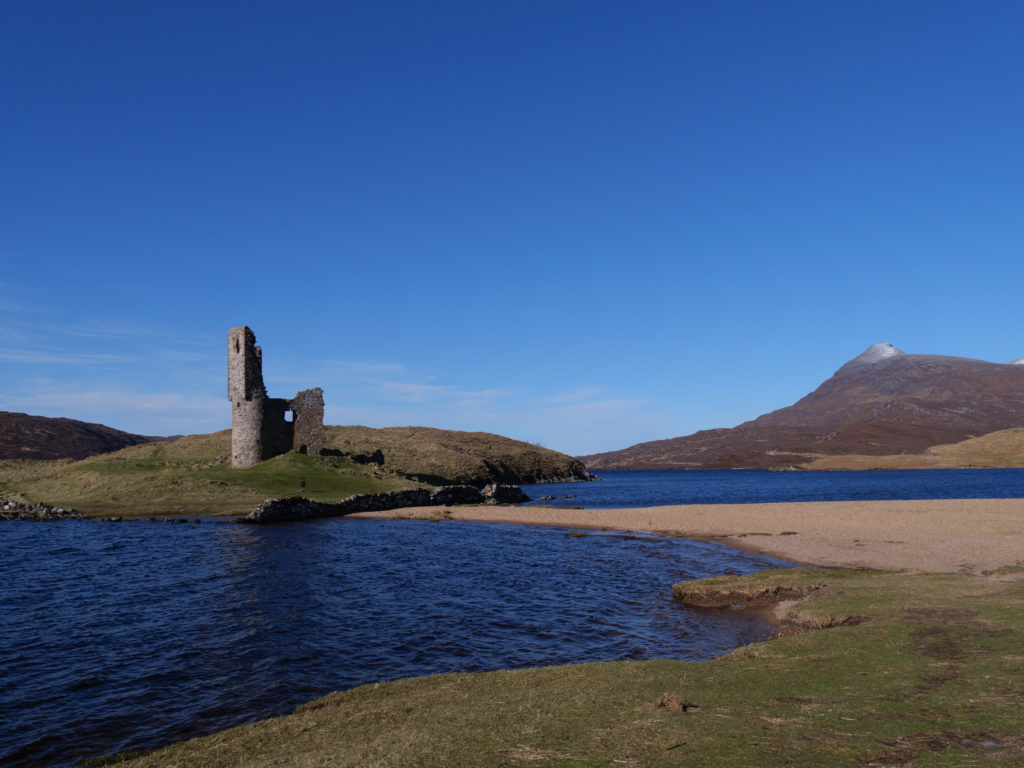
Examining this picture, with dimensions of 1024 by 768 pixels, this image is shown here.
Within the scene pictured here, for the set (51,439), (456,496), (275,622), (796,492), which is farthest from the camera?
(51,439)

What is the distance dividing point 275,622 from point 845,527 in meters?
32.0

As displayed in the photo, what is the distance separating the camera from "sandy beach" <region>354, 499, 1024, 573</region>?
26.0 meters

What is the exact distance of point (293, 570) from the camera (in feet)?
87.0

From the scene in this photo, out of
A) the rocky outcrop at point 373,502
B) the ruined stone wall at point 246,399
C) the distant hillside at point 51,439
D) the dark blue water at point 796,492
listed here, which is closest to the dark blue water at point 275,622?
the rocky outcrop at point 373,502

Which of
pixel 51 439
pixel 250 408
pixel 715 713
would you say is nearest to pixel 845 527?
pixel 715 713

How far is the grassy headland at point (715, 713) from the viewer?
7738mm

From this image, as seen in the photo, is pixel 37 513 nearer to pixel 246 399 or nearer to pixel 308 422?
pixel 246 399

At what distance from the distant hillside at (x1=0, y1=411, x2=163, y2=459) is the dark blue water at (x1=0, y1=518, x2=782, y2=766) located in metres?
139

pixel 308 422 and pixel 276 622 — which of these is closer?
pixel 276 622

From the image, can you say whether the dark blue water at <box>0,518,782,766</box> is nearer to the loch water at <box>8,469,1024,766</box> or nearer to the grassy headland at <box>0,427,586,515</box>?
the loch water at <box>8,469,1024,766</box>

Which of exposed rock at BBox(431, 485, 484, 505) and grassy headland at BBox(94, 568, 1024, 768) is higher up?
exposed rock at BBox(431, 485, 484, 505)

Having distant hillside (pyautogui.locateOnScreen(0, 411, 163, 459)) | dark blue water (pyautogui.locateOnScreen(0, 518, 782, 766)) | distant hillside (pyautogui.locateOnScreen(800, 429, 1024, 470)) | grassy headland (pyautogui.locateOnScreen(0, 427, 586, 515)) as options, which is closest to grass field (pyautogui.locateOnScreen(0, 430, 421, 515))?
grassy headland (pyautogui.locateOnScreen(0, 427, 586, 515))

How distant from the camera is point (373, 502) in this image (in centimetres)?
5441

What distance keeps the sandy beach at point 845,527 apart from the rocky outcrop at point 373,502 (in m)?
2.21
